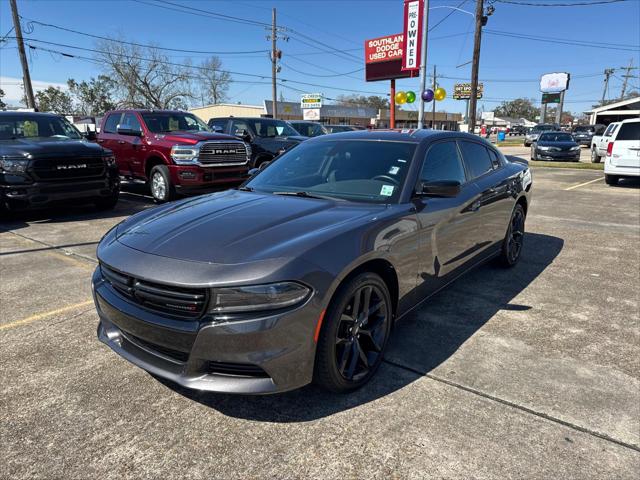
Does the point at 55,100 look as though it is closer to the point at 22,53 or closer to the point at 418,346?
the point at 22,53

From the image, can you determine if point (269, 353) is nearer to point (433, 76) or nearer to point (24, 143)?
point (24, 143)

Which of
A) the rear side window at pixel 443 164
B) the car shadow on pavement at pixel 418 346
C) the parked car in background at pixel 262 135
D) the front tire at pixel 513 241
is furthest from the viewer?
the parked car in background at pixel 262 135

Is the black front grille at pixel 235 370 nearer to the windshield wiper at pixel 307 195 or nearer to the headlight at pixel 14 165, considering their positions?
the windshield wiper at pixel 307 195

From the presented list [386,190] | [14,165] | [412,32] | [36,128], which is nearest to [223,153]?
[36,128]

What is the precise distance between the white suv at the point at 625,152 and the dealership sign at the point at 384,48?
1221 centimetres

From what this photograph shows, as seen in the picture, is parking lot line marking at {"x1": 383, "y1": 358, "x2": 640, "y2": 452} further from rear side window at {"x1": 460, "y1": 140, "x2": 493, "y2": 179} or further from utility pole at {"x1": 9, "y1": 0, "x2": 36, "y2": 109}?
utility pole at {"x1": 9, "y1": 0, "x2": 36, "y2": 109}

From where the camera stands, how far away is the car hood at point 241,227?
2381 mm

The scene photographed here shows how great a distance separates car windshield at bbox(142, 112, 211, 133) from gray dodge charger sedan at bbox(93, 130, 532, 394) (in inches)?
271

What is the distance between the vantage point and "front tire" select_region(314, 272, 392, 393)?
2.44 metres

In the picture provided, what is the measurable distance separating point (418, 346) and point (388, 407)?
82 centimetres

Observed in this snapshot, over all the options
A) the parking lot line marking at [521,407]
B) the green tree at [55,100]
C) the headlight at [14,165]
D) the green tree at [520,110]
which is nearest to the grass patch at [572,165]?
the parking lot line marking at [521,407]

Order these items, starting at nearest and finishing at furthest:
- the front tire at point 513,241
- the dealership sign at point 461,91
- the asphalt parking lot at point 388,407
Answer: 1. the asphalt parking lot at point 388,407
2. the front tire at point 513,241
3. the dealership sign at point 461,91

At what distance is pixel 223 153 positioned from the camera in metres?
9.39

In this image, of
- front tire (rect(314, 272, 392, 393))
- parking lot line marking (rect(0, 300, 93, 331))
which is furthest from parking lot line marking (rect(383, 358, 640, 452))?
parking lot line marking (rect(0, 300, 93, 331))
